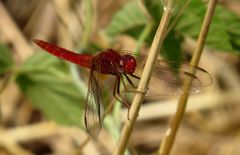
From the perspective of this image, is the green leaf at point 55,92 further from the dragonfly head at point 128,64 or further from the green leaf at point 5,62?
the dragonfly head at point 128,64

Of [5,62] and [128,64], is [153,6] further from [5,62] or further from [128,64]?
[5,62]

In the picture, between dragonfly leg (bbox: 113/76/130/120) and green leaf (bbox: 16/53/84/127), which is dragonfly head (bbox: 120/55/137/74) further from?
green leaf (bbox: 16/53/84/127)

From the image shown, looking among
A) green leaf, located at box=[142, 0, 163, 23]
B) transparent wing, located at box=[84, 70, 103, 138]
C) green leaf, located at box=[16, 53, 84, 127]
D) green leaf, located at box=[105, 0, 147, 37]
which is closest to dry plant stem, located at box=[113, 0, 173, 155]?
transparent wing, located at box=[84, 70, 103, 138]

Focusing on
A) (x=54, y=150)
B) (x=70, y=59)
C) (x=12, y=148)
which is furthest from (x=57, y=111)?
(x=54, y=150)

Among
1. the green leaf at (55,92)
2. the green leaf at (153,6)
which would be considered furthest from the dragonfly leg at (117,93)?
the green leaf at (55,92)

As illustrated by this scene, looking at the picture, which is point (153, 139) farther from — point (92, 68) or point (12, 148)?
point (92, 68)

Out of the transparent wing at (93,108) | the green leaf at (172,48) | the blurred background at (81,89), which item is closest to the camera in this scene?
the transparent wing at (93,108)
